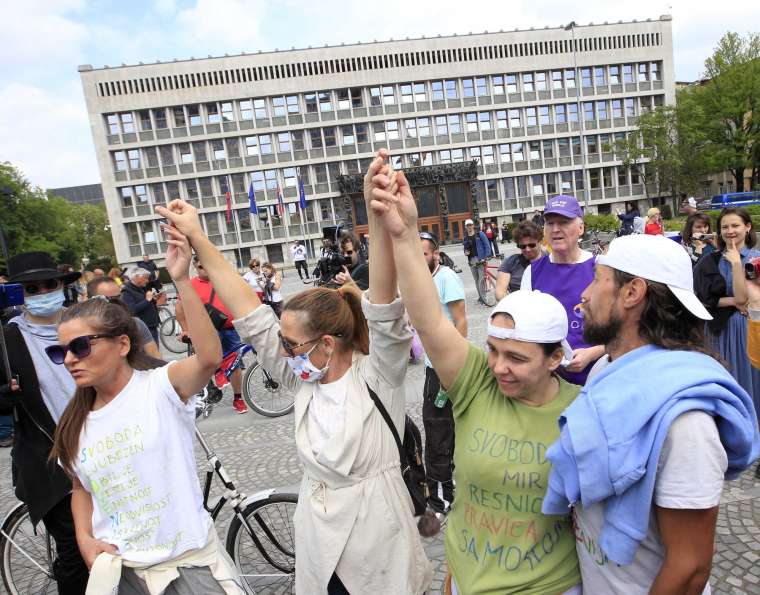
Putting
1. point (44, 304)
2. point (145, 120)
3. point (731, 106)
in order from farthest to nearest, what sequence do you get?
point (145, 120)
point (731, 106)
point (44, 304)

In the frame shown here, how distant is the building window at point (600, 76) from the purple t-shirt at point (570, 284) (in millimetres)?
51850

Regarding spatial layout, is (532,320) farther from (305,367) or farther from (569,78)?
(569,78)

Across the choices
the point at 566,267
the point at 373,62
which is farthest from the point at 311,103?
the point at 566,267

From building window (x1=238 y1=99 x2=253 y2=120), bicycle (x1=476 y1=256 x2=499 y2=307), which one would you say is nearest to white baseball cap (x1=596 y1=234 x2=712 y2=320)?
bicycle (x1=476 y1=256 x2=499 y2=307)

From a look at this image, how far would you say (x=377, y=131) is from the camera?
44.2m

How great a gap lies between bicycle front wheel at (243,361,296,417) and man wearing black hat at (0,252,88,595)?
3416 mm

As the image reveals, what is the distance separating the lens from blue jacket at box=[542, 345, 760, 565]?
1.11 metres

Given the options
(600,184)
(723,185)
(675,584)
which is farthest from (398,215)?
(723,185)

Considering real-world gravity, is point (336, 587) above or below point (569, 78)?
below

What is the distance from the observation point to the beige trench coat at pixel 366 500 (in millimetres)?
1688

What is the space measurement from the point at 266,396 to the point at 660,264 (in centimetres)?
575

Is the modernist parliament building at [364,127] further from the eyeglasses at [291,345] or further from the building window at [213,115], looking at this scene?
the eyeglasses at [291,345]

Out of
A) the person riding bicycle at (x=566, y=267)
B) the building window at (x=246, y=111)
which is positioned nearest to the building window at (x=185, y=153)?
the building window at (x=246, y=111)

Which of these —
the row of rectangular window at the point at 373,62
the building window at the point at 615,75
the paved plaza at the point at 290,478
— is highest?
the row of rectangular window at the point at 373,62
